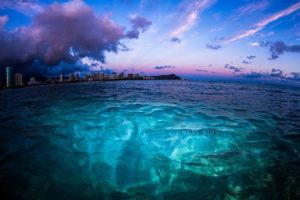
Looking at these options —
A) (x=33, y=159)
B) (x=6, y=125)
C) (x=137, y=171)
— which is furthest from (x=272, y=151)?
(x=6, y=125)

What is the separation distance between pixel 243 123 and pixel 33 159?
12.1 m

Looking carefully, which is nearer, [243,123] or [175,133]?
[175,133]

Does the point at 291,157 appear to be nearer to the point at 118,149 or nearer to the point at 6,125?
the point at 118,149

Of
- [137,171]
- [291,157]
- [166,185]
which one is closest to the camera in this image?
[166,185]

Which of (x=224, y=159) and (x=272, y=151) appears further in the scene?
(x=272, y=151)

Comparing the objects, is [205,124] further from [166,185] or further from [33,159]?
[33,159]

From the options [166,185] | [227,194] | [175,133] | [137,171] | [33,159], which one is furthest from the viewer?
[175,133]

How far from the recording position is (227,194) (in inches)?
190

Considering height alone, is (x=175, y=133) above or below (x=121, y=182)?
above

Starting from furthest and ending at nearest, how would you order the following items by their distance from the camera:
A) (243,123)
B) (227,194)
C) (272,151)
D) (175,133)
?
1. (243,123)
2. (175,133)
3. (272,151)
4. (227,194)

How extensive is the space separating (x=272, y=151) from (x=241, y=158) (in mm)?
1875

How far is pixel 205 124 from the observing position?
1029 cm

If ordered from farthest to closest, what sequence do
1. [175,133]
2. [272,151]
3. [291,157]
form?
[175,133], [272,151], [291,157]

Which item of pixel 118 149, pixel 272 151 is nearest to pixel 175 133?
pixel 118 149
